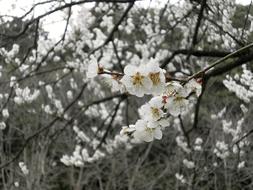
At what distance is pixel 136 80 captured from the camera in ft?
5.48

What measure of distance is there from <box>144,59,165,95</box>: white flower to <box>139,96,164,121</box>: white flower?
7cm

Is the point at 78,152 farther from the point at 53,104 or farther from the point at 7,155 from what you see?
the point at 53,104

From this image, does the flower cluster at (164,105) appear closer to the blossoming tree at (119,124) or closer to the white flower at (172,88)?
the white flower at (172,88)

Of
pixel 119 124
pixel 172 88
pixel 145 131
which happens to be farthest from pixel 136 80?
pixel 119 124

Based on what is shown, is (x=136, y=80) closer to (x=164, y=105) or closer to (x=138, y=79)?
(x=138, y=79)

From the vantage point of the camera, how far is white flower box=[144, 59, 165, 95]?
1.62 meters

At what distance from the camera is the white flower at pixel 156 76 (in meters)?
1.62

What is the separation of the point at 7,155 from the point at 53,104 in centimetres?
227

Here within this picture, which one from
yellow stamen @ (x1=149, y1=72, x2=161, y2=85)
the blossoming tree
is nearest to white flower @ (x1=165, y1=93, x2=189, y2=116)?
yellow stamen @ (x1=149, y1=72, x2=161, y2=85)

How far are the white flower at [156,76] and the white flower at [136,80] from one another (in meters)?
0.02

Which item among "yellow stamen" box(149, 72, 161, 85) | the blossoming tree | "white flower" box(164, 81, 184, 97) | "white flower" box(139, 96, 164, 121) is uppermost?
the blossoming tree

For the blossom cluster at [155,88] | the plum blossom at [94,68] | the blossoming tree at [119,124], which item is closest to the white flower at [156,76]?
the blossom cluster at [155,88]

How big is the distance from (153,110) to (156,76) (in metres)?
0.16

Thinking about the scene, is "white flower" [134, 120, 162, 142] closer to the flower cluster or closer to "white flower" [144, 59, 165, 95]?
the flower cluster
